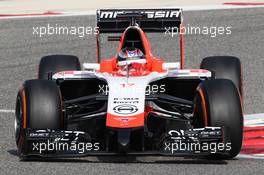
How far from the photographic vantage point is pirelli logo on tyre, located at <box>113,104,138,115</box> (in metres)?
11.0

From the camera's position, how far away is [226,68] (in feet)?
42.6

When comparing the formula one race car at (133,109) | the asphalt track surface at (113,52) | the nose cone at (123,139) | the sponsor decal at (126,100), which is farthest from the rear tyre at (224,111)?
the nose cone at (123,139)

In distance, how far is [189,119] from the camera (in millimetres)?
11812

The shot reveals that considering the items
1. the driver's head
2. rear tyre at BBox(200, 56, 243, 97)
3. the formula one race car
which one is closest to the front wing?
the formula one race car

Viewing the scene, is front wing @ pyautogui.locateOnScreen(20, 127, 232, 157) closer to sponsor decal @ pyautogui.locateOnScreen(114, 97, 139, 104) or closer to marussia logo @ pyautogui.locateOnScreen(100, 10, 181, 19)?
sponsor decal @ pyautogui.locateOnScreen(114, 97, 139, 104)

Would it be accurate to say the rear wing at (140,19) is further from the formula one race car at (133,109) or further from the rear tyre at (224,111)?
the rear tyre at (224,111)

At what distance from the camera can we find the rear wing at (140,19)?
537 inches

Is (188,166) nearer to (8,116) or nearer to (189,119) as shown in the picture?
(189,119)

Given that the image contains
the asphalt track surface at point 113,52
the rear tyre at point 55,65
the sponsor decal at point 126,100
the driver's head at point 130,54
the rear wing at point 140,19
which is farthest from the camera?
the rear wing at point 140,19

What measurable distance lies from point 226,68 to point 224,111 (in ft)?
6.96

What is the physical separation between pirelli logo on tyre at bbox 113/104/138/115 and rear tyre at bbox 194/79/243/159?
27.3 inches

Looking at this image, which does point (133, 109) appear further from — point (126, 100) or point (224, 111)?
point (224, 111)

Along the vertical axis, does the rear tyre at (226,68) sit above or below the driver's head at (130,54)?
below

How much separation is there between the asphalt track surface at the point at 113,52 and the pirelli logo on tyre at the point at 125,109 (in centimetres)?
47
